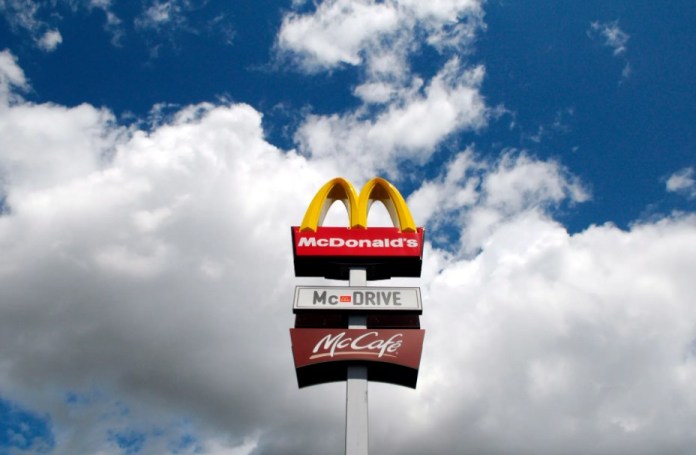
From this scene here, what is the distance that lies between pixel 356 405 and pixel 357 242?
576 centimetres

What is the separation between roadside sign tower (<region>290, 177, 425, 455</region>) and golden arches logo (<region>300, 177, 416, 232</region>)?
0.04 metres

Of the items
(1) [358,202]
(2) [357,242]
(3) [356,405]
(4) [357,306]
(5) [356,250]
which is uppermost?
(1) [358,202]

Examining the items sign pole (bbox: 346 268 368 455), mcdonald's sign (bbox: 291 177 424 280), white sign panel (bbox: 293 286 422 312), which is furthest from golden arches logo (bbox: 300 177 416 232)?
sign pole (bbox: 346 268 368 455)

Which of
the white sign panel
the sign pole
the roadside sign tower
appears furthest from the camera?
the white sign panel

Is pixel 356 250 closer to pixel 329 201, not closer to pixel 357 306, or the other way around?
pixel 357 306

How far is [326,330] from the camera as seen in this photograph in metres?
19.2

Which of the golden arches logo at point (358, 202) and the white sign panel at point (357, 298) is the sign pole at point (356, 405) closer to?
the white sign panel at point (357, 298)

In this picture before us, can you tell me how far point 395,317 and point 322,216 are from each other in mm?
4874

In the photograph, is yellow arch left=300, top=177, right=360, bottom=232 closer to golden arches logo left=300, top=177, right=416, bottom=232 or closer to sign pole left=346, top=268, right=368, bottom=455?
golden arches logo left=300, top=177, right=416, bottom=232

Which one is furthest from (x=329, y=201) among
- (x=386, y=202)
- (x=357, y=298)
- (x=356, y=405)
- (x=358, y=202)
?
(x=356, y=405)

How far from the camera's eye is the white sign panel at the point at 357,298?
19516 millimetres

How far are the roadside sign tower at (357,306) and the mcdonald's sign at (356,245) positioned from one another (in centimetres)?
4

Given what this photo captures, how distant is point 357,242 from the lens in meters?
20.7

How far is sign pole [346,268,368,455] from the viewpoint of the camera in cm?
1700
